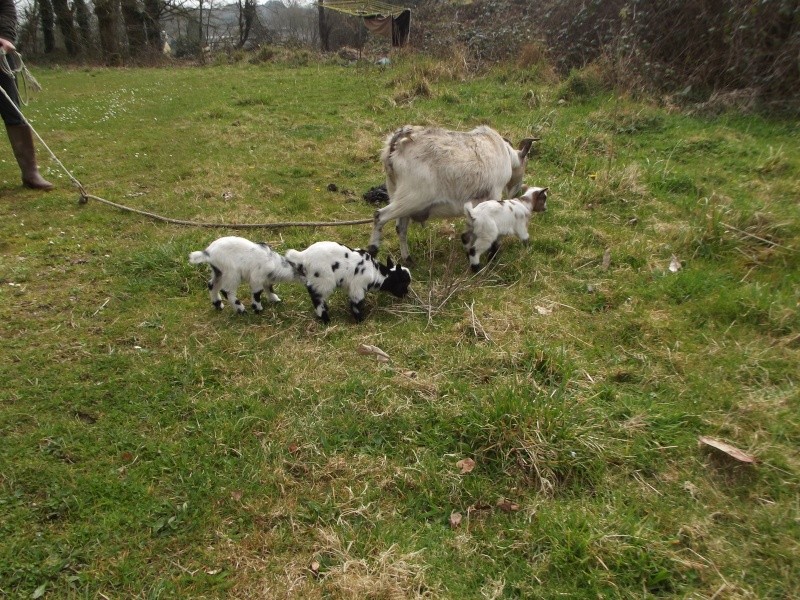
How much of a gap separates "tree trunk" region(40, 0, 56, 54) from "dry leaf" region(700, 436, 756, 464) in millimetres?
29571

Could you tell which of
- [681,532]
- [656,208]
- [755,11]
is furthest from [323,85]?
[681,532]

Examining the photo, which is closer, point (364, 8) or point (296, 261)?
point (296, 261)

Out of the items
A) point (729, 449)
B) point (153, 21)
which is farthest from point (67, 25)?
point (729, 449)

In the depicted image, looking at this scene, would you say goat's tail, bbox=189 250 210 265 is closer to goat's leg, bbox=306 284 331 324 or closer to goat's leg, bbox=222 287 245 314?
goat's leg, bbox=222 287 245 314

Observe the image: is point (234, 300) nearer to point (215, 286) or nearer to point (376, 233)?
point (215, 286)

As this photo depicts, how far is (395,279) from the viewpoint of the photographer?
438 cm

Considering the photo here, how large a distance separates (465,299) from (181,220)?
3515 mm

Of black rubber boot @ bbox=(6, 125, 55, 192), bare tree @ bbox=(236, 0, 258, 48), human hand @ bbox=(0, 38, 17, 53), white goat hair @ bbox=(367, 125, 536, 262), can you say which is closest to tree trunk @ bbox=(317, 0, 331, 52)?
bare tree @ bbox=(236, 0, 258, 48)

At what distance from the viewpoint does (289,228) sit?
5863 mm

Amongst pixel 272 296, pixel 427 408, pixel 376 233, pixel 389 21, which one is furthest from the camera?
pixel 389 21

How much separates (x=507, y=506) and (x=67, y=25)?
29.3 metres

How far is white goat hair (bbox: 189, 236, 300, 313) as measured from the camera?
396 cm

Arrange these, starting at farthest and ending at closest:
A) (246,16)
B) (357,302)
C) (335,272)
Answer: (246,16)
(357,302)
(335,272)

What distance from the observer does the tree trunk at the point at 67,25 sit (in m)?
23.3
